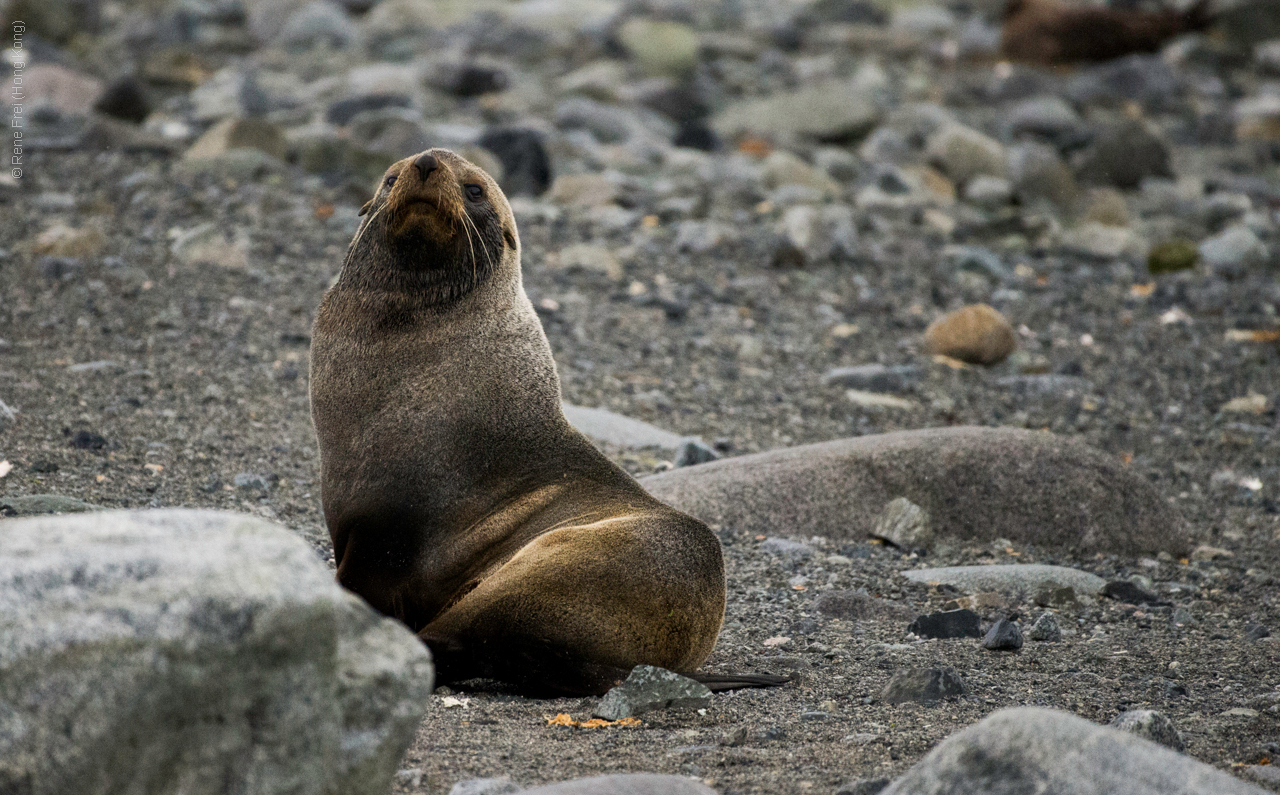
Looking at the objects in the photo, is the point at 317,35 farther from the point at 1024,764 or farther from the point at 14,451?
the point at 1024,764

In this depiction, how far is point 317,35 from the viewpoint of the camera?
15.2 metres

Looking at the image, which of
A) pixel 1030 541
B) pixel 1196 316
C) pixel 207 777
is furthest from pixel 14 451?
pixel 1196 316

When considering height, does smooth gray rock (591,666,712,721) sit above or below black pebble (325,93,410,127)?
above

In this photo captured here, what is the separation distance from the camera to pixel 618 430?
22.1 feet

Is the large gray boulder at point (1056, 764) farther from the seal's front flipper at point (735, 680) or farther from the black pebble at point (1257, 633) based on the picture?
the black pebble at point (1257, 633)

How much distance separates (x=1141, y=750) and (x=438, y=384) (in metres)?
2.57

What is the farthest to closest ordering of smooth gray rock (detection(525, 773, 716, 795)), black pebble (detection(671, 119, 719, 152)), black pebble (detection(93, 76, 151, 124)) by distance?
black pebble (detection(671, 119, 719, 152)), black pebble (detection(93, 76, 151, 124)), smooth gray rock (detection(525, 773, 716, 795))

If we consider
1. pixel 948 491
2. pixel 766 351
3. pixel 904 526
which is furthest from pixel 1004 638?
pixel 766 351

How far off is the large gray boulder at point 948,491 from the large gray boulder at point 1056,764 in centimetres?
322

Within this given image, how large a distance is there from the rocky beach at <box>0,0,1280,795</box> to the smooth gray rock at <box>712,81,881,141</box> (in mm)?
50

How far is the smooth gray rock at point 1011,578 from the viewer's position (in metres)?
5.28

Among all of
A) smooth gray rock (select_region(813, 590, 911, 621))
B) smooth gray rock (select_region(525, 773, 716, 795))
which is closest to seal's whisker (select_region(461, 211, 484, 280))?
smooth gray rock (select_region(813, 590, 911, 621))

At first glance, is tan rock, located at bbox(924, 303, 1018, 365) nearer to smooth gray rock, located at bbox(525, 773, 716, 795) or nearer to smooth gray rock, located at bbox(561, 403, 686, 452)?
smooth gray rock, located at bbox(561, 403, 686, 452)

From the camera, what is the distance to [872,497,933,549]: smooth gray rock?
19.2 ft
